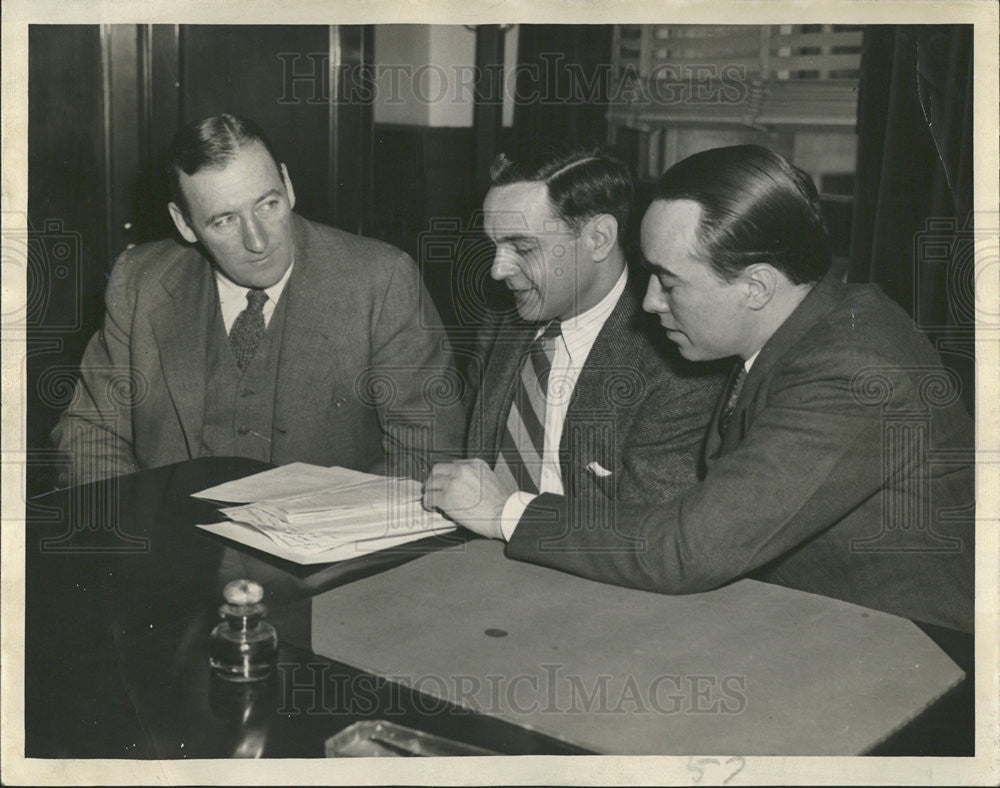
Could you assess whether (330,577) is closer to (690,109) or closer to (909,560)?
(909,560)

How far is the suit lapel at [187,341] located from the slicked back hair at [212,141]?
0.31 metres

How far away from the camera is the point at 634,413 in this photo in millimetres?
1998

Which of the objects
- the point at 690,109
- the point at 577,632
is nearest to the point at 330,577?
the point at 577,632

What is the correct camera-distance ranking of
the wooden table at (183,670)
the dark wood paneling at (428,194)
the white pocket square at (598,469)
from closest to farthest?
the wooden table at (183,670) < the white pocket square at (598,469) < the dark wood paneling at (428,194)

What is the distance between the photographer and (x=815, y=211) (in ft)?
5.34

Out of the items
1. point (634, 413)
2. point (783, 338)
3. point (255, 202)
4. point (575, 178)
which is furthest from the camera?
point (255, 202)

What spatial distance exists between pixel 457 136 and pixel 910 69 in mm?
1759

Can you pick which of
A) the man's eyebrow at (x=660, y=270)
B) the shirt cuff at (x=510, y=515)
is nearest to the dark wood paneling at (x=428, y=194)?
the man's eyebrow at (x=660, y=270)

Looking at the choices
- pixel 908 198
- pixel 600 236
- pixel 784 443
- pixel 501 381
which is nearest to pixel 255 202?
pixel 501 381

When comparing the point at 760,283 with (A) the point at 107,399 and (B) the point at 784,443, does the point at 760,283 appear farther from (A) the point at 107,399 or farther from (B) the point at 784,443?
(A) the point at 107,399

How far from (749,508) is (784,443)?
118 millimetres

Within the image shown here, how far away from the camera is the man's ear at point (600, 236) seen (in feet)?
7.10

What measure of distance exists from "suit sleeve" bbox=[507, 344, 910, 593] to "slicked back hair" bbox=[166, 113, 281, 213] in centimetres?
135

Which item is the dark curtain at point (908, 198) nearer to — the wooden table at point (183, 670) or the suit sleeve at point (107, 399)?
the wooden table at point (183, 670)
